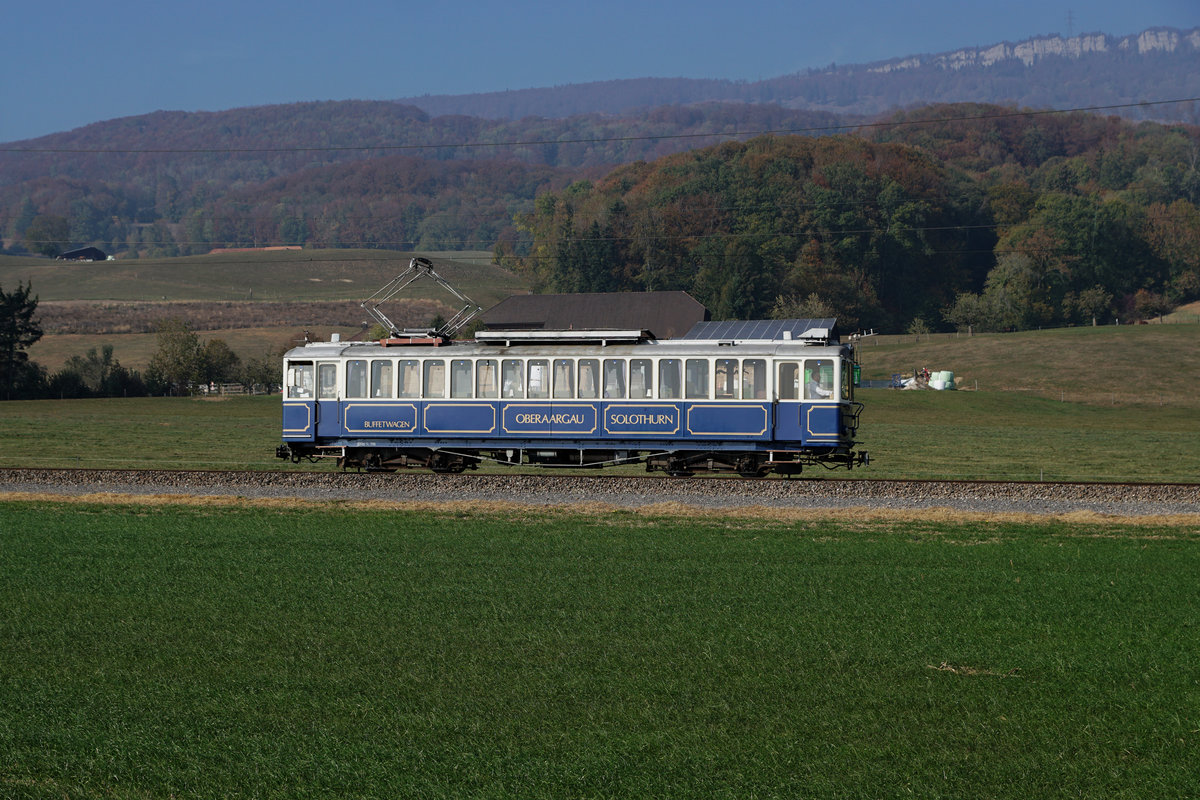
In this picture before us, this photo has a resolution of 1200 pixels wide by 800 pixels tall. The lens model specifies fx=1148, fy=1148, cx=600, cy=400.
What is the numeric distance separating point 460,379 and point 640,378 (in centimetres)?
458

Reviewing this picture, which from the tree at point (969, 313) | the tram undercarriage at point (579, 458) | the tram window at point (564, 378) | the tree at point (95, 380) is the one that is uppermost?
the tree at point (969, 313)

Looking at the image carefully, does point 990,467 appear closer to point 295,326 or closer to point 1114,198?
point 295,326

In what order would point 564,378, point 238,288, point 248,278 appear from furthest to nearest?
point 248,278 < point 238,288 < point 564,378

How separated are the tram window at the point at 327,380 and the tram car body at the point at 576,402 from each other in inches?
1.2

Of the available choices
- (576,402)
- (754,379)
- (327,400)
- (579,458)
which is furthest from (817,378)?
(327,400)

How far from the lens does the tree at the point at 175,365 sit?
74938 mm

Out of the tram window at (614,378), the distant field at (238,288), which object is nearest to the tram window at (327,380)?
the tram window at (614,378)

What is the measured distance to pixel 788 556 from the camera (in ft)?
53.4

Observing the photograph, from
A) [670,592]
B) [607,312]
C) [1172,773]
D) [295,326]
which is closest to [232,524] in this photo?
[670,592]

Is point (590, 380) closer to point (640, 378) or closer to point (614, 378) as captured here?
point (614, 378)

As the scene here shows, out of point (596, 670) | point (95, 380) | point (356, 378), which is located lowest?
point (596, 670)

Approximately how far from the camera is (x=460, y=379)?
28547 millimetres

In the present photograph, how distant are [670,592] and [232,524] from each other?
9439 millimetres

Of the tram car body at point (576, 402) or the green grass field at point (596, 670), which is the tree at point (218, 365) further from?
the green grass field at point (596, 670)
